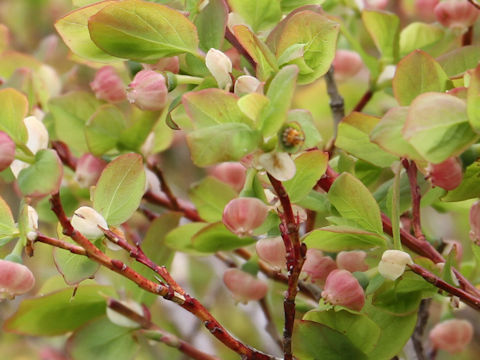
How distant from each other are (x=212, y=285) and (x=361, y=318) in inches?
34.1

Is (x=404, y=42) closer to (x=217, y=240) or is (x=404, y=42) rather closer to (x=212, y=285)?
(x=217, y=240)

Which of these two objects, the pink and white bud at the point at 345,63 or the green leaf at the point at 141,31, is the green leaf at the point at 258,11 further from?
the pink and white bud at the point at 345,63

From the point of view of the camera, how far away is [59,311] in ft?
1.90

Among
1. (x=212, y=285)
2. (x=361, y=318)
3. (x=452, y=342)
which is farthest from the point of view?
(x=212, y=285)

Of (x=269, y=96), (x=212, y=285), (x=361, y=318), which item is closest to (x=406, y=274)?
(x=361, y=318)

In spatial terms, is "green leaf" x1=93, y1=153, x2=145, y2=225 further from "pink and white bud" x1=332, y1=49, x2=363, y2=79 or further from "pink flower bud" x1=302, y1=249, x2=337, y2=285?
"pink and white bud" x1=332, y1=49, x2=363, y2=79

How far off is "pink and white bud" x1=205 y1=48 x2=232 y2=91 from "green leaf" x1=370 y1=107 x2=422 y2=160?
3.9 inches

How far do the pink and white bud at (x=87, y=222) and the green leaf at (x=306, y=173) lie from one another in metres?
0.13

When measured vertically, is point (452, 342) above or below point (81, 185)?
below

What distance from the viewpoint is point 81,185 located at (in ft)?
2.12

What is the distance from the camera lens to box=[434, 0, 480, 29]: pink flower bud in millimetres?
603

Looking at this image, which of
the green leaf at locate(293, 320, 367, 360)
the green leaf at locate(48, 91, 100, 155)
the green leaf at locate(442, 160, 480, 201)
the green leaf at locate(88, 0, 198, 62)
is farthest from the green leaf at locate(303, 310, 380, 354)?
the green leaf at locate(48, 91, 100, 155)

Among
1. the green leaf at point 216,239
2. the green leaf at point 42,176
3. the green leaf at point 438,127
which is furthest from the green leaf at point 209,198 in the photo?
the green leaf at point 438,127

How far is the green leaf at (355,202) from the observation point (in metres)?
0.46
